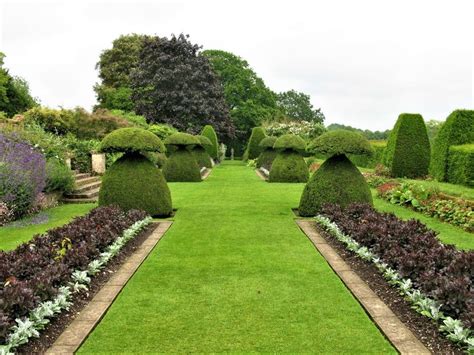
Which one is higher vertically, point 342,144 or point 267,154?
point 342,144

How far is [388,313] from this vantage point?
529 cm

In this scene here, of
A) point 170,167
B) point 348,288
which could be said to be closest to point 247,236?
point 348,288

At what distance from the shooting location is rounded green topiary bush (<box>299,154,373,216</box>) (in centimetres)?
1105

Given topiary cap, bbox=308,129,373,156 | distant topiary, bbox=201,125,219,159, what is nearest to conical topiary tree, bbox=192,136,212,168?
distant topiary, bbox=201,125,219,159

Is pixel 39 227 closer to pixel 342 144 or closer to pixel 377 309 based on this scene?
pixel 342 144

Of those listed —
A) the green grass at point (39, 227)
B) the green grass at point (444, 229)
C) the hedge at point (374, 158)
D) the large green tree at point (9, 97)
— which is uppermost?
the large green tree at point (9, 97)

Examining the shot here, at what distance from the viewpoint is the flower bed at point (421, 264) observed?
4.76 m

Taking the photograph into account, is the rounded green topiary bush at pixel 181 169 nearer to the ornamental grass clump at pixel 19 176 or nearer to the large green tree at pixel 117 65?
the ornamental grass clump at pixel 19 176

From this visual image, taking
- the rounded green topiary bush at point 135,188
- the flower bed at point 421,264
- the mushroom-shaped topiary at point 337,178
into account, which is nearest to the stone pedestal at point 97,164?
the rounded green topiary bush at point 135,188

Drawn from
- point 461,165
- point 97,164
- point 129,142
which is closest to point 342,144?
point 129,142

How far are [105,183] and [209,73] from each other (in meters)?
30.4

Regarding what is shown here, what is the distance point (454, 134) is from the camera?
16688 millimetres

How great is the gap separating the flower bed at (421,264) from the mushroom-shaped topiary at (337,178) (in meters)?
1.64

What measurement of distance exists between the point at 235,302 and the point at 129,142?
6.36 m
